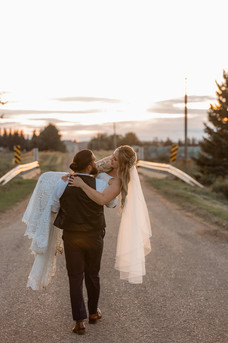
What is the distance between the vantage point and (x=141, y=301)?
221 inches

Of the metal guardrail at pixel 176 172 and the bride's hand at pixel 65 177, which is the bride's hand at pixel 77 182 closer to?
the bride's hand at pixel 65 177

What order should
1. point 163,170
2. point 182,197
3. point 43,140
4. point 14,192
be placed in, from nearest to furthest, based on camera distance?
point 182,197
point 14,192
point 163,170
point 43,140

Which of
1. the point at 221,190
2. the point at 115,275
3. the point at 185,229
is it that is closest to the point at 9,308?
the point at 115,275

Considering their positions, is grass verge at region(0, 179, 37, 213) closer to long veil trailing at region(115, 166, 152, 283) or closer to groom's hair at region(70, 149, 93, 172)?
long veil trailing at region(115, 166, 152, 283)

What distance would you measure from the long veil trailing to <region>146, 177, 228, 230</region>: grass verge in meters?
6.43

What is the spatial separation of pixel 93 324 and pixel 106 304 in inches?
A: 23.0

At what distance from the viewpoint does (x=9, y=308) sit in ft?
17.5

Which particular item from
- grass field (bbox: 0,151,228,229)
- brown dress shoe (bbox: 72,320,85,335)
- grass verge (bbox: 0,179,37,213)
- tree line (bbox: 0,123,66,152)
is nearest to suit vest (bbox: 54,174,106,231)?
Answer: brown dress shoe (bbox: 72,320,85,335)

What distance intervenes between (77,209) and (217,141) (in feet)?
118

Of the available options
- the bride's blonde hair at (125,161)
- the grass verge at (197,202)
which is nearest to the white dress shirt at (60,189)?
the bride's blonde hair at (125,161)

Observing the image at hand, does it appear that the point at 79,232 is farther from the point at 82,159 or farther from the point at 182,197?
the point at 182,197

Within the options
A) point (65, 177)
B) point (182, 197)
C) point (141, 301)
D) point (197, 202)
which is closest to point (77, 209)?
point (65, 177)

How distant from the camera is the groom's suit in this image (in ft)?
15.5

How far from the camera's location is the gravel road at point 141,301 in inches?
182
